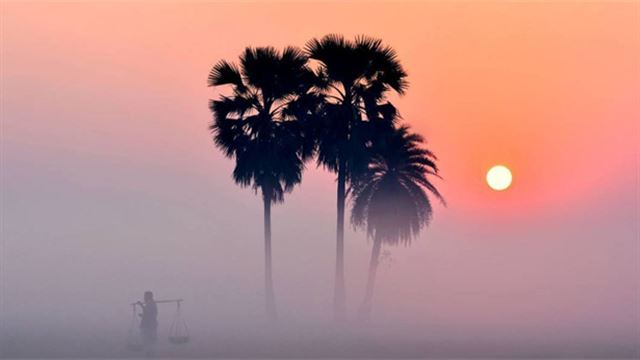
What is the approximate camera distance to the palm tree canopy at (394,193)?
6272 cm

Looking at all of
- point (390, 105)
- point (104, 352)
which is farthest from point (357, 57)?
point (104, 352)

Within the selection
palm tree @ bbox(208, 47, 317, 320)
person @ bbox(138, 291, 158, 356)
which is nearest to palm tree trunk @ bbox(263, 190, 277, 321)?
palm tree @ bbox(208, 47, 317, 320)

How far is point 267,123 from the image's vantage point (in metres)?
63.3

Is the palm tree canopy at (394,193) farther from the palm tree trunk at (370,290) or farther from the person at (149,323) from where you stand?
the person at (149,323)

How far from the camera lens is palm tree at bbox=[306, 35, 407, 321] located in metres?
61.5

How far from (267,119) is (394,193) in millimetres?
7732

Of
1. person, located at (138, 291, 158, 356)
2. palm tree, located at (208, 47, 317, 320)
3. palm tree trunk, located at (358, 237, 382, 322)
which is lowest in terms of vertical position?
person, located at (138, 291, 158, 356)

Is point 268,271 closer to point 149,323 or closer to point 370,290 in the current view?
point 370,290

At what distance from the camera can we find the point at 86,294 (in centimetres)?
11012

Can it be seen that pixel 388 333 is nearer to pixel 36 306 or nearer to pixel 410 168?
pixel 410 168

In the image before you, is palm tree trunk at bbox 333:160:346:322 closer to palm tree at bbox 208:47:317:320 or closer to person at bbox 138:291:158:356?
palm tree at bbox 208:47:317:320

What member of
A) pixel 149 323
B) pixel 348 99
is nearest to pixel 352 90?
pixel 348 99

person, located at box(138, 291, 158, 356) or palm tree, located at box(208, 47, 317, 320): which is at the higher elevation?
palm tree, located at box(208, 47, 317, 320)

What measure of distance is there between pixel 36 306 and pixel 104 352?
180 ft
